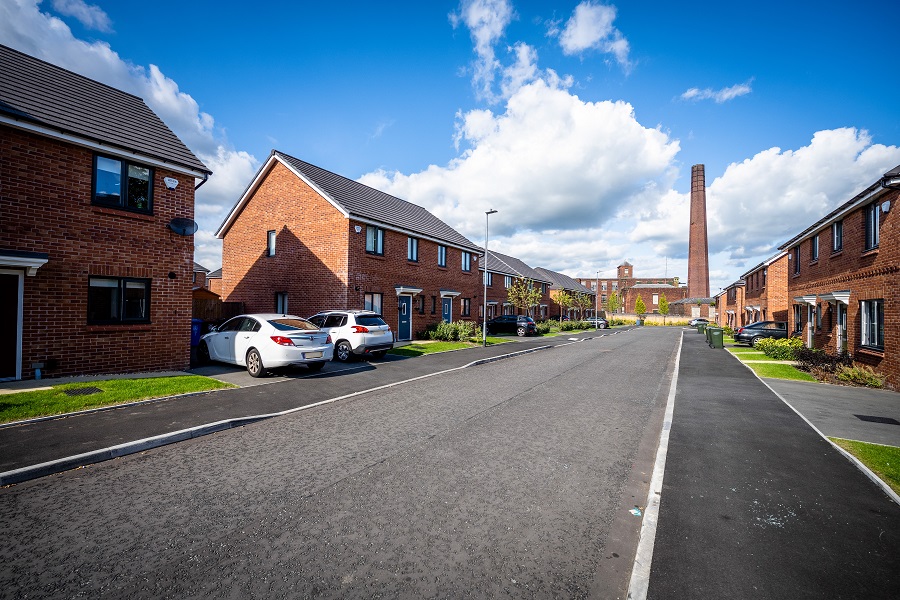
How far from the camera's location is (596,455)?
5441mm

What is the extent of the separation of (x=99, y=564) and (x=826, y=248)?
70.8ft

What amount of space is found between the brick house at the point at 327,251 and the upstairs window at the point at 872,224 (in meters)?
16.9

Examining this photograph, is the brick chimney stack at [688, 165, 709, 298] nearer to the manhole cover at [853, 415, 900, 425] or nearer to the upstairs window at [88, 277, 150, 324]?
the manhole cover at [853, 415, 900, 425]

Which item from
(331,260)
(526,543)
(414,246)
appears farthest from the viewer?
(414,246)

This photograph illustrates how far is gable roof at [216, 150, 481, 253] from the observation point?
748 inches

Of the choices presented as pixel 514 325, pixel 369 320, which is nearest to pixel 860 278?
pixel 369 320

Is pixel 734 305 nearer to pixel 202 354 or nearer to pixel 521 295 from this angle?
pixel 521 295

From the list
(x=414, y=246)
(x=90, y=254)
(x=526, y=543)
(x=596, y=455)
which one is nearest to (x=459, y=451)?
(x=596, y=455)

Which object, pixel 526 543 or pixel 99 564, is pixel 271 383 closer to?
pixel 99 564

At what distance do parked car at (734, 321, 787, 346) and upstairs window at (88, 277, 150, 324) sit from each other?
28225 millimetres

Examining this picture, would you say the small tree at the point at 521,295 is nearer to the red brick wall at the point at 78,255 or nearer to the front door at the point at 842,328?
the front door at the point at 842,328

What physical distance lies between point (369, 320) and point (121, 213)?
23.5 feet

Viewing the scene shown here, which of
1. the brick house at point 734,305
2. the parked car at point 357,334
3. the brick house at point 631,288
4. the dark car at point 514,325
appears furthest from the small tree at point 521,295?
the brick house at point 631,288

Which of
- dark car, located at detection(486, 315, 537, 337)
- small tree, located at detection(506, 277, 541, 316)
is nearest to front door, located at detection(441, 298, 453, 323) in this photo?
dark car, located at detection(486, 315, 537, 337)
